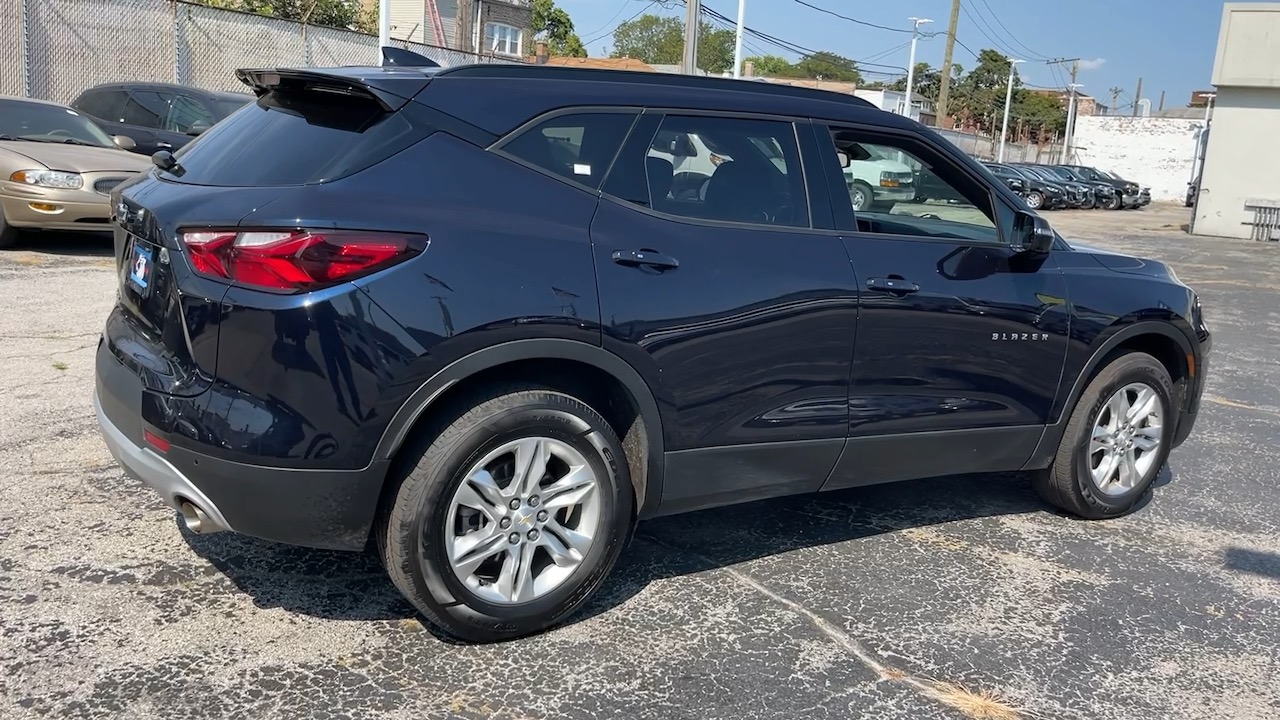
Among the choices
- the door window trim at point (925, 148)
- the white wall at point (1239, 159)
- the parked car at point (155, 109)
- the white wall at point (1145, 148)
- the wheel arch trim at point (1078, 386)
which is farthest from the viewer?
the white wall at point (1145, 148)

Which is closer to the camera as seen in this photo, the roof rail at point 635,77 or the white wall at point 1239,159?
the roof rail at point 635,77

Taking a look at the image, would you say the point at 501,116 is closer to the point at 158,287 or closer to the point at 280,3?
the point at 158,287

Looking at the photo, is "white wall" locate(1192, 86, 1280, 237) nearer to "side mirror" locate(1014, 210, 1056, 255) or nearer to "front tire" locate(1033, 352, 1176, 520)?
"front tire" locate(1033, 352, 1176, 520)

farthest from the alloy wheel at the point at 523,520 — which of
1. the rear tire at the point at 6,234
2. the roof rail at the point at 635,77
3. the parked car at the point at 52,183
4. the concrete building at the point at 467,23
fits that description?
the concrete building at the point at 467,23

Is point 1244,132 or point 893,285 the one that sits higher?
point 1244,132

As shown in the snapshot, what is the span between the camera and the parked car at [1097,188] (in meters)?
40.5

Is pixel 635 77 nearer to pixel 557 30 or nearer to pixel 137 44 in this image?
pixel 137 44

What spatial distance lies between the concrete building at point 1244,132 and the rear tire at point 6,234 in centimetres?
2676

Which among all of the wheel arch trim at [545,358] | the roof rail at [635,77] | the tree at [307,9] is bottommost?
the wheel arch trim at [545,358]

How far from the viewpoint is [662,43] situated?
10400 centimetres

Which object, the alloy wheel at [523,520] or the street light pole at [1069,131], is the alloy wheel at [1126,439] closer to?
the alloy wheel at [523,520]

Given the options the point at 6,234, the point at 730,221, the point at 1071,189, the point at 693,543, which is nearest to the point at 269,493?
the point at 730,221

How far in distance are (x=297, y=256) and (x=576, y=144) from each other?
1.02 meters

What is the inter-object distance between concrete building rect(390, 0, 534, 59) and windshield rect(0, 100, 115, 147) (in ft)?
115
